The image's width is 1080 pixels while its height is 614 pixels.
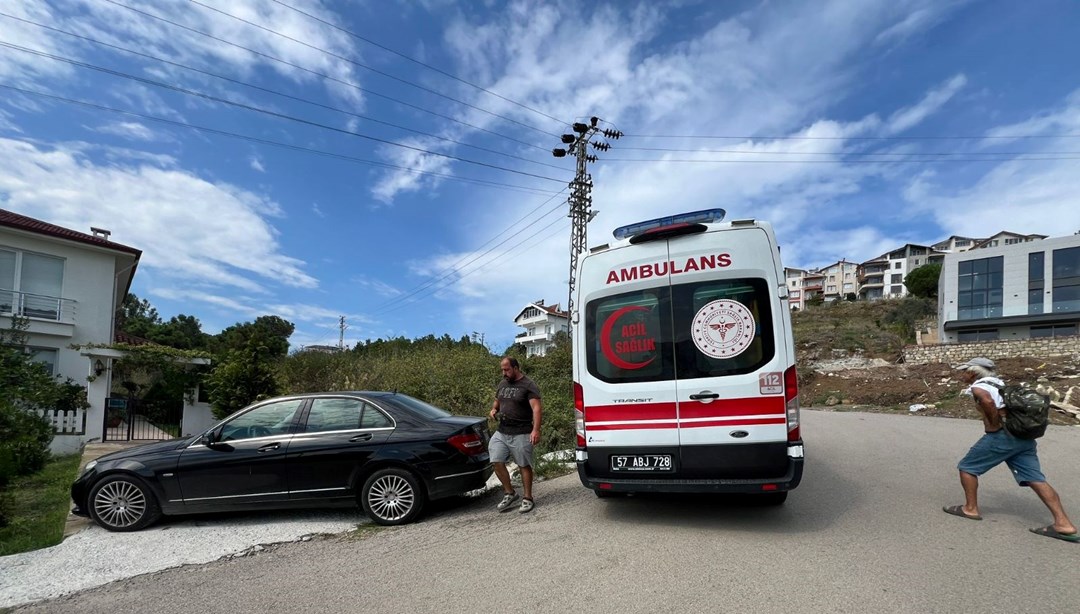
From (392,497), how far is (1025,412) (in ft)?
19.2

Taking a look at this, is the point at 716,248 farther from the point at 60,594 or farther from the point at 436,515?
the point at 60,594

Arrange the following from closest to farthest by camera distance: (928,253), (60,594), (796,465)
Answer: (60,594)
(796,465)
(928,253)

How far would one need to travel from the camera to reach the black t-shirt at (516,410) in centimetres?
600

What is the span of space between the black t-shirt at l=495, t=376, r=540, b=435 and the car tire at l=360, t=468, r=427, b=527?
1.08m

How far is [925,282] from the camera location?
76312 millimetres

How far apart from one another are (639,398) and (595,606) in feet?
6.45

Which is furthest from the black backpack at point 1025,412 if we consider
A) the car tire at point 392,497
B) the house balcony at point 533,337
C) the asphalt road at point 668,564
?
the house balcony at point 533,337

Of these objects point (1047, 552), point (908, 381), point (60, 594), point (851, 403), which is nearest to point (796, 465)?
point (1047, 552)

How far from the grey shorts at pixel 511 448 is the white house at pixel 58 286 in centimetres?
1590

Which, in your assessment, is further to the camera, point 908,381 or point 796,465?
point 908,381

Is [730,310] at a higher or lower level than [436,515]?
higher

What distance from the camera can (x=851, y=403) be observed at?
23.0 m

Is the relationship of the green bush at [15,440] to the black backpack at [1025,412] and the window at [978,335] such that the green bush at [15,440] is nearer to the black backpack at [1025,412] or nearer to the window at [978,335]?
the black backpack at [1025,412]

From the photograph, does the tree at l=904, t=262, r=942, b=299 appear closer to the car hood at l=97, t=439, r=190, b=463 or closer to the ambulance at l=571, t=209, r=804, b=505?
the ambulance at l=571, t=209, r=804, b=505
